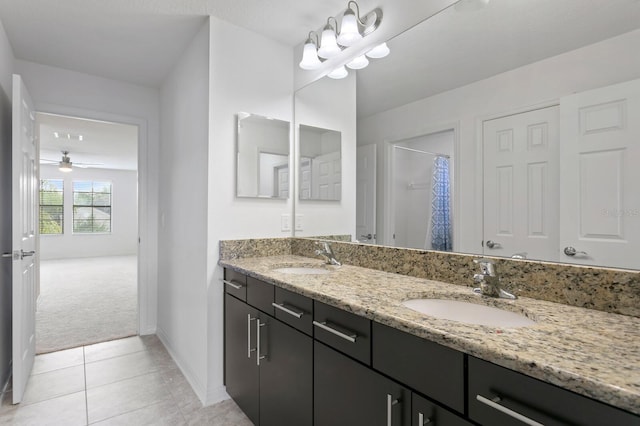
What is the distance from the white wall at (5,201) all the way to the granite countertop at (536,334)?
7.07ft

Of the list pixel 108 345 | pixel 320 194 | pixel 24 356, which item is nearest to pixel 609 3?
pixel 320 194

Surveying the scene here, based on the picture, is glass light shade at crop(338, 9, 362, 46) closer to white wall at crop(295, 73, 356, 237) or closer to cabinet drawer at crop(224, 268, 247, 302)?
white wall at crop(295, 73, 356, 237)

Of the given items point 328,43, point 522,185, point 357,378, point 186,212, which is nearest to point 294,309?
point 357,378

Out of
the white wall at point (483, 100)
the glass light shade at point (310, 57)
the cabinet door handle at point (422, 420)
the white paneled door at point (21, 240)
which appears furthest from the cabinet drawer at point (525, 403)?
the white paneled door at point (21, 240)

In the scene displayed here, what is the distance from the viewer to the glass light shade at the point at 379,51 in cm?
183

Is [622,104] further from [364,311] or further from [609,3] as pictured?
[364,311]

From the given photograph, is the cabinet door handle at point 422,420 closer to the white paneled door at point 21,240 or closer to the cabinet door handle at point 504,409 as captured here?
the cabinet door handle at point 504,409

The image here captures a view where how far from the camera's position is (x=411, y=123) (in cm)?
170

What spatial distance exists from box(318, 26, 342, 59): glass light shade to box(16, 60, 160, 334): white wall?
212 centimetres

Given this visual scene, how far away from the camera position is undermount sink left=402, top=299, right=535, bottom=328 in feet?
3.62

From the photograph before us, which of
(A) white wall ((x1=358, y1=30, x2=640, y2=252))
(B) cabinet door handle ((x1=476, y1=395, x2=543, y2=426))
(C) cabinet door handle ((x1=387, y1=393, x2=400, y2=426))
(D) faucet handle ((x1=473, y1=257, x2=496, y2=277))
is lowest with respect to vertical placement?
(C) cabinet door handle ((x1=387, y1=393, x2=400, y2=426))

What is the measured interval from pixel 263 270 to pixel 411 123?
1.08 meters

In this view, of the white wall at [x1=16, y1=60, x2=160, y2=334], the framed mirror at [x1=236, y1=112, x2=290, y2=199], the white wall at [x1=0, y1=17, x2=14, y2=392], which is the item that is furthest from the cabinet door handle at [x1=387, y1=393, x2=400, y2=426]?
the white wall at [x1=16, y1=60, x2=160, y2=334]

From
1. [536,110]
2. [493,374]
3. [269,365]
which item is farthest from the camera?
[269,365]
